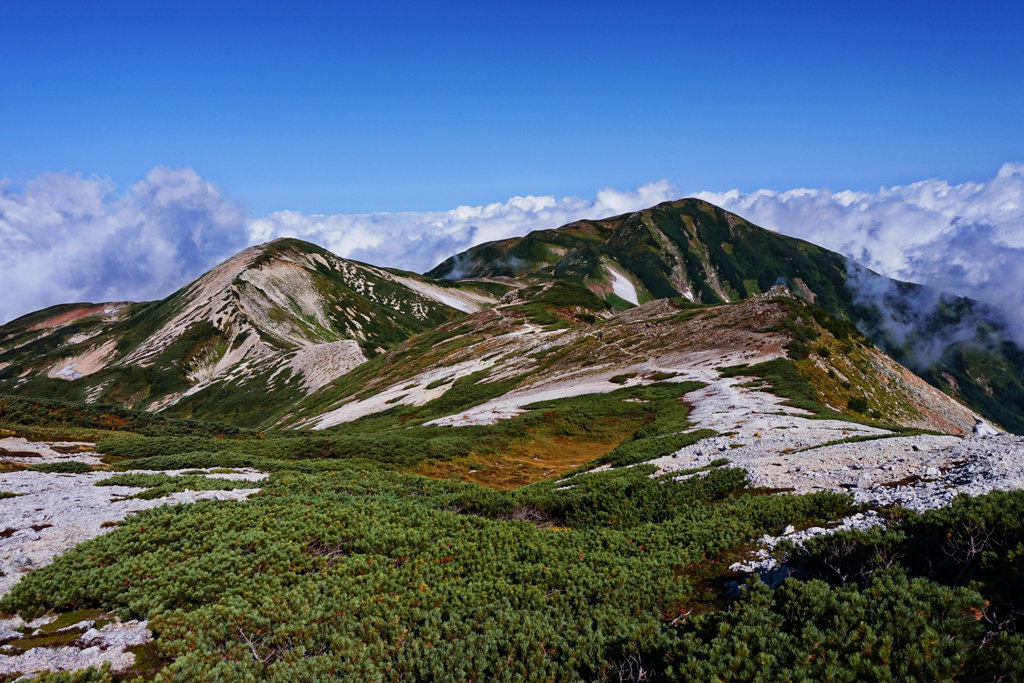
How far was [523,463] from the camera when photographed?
115ft

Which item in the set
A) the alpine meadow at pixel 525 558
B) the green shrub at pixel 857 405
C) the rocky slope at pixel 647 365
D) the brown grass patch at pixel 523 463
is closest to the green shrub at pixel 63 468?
the alpine meadow at pixel 525 558

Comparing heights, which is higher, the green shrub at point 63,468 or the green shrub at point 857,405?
the green shrub at point 63,468

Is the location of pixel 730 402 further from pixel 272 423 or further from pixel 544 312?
pixel 272 423

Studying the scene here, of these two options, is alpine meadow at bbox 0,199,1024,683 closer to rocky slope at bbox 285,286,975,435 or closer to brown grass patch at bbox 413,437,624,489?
brown grass patch at bbox 413,437,624,489

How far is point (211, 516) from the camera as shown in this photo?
1667cm

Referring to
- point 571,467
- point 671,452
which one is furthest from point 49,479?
point 671,452

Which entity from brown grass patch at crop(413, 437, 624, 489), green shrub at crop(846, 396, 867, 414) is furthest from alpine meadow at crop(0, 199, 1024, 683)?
green shrub at crop(846, 396, 867, 414)

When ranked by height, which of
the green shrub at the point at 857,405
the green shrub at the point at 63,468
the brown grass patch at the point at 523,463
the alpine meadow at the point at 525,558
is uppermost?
the green shrub at the point at 63,468

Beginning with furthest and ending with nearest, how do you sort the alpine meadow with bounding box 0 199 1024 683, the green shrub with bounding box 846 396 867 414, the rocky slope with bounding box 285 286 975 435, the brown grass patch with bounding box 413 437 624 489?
1. the rocky slope with bounding box 285 286 975 435
2. the green shrub with bounding box 846 396 867 414
3. the brown grass patch with bounding box 413 437 624 489
4. the alpine meadow with bounding box 0 199 1024 683

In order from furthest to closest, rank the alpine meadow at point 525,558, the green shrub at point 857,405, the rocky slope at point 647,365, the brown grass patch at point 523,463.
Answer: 1. the rocky slope at point 647,365
2. the green shrub at point 857,405
3. the brown grass patch at point 523,463
4. the alpine meadow at point 525,558

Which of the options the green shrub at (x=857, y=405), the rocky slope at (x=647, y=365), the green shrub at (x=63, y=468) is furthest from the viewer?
the rocky slope at (x=647, y=365)

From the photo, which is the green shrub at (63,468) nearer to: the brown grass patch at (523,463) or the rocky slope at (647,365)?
the brown grass patch at (523,463)

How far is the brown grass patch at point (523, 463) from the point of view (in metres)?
30.9

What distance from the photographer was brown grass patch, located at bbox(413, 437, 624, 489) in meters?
30.9
